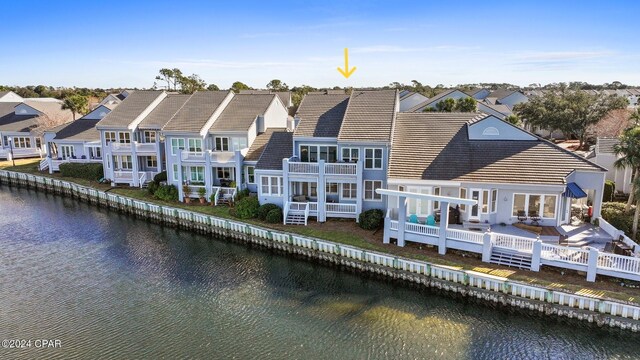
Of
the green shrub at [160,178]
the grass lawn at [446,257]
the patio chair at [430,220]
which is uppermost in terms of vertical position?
the green shrub at [160,178]

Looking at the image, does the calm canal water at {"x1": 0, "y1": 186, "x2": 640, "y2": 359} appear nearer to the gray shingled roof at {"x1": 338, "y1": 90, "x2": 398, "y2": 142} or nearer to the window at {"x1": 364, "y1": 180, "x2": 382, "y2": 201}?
the window at {"x1": 364, "y1": 180, "x2": 382, "y2": 201}

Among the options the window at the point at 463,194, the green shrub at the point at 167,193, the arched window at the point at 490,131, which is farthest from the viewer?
the green shrub at the point at 167,193

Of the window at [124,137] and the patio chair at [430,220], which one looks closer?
the patio chair at [430,220]

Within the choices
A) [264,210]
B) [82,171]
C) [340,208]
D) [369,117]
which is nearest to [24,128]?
[82,171]

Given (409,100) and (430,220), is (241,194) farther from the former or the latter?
(409,100)

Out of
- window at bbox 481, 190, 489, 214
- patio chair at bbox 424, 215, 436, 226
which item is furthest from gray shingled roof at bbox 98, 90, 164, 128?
window at bbox 481, 190, 489, 214

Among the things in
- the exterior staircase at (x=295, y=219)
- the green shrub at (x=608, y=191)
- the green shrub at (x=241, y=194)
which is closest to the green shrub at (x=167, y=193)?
the green shrub at (x=241, y=194)

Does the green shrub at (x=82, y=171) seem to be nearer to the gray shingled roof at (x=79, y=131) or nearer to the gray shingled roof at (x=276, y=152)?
the gray shingled roof at (x=79, y=131)

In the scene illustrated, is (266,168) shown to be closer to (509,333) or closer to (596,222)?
(509,333)

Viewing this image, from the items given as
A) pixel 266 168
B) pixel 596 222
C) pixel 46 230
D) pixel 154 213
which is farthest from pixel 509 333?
pixel 46 230
